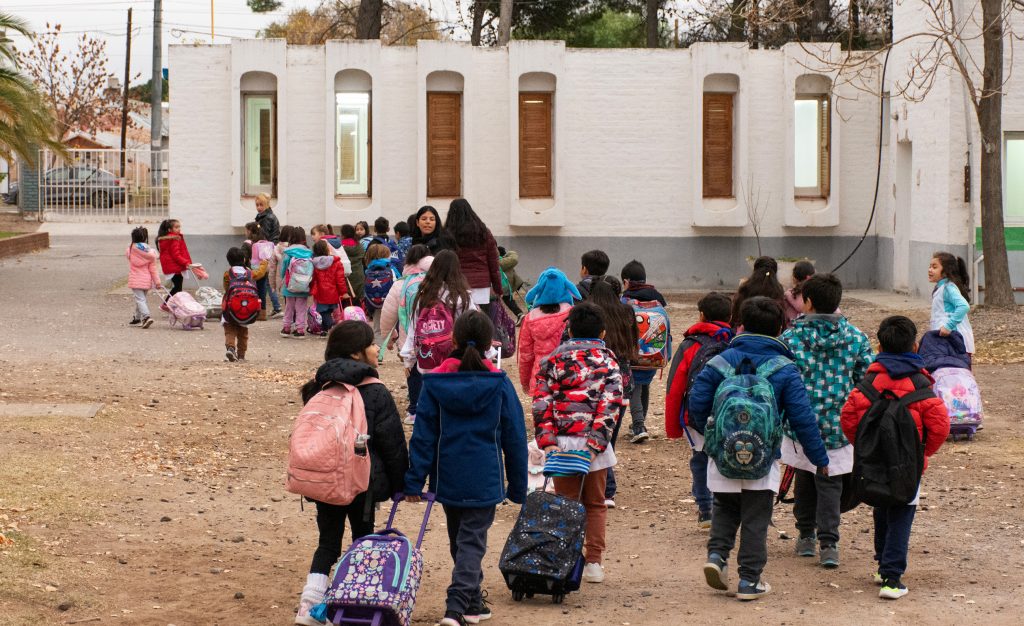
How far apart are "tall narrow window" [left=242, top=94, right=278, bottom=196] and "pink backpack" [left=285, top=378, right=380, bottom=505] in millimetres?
19728

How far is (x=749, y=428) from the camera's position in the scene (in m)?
6.51

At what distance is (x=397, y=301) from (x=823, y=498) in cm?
412

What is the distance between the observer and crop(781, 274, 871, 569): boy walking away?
286 inches

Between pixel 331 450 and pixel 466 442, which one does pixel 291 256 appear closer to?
pixel 466 442

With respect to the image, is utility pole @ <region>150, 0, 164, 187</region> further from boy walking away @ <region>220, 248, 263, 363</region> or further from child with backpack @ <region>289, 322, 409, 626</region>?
child with backpack @ <region>289, 322, 409, 626</region>

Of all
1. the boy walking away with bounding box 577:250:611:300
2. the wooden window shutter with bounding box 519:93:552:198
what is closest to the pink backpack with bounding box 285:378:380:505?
the boy walking away with bounding box 577:250:611:300

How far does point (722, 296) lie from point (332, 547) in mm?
Result: 3188

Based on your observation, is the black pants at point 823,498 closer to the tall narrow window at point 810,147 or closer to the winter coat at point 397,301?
the winter coat at point 397,301

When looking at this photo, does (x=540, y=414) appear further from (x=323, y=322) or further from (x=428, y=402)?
(x=323, y=322)

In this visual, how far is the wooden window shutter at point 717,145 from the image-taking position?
25.5 m

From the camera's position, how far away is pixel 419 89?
24859 mm

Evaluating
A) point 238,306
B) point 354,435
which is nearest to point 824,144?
point 238,306

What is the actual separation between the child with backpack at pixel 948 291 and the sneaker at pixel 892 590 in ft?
14.0

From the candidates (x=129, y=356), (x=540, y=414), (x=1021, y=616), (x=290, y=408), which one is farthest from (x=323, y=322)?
(x=1021, y=616)
